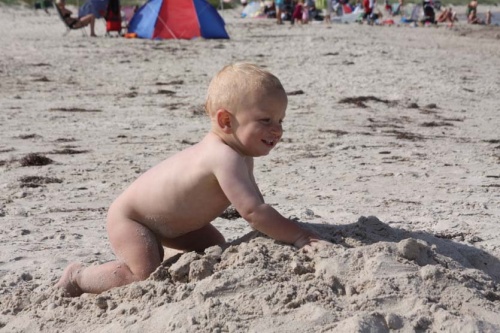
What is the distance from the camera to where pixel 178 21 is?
19.1 meters

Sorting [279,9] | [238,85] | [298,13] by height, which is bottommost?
[298,13]

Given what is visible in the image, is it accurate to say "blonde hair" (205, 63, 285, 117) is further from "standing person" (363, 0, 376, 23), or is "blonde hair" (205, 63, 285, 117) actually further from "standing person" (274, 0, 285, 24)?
"standing person" (363, 0, 376, 23)

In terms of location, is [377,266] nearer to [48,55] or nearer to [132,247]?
[132,247]

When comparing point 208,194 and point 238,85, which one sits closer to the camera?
point 238,85

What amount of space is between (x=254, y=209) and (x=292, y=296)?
0.50m

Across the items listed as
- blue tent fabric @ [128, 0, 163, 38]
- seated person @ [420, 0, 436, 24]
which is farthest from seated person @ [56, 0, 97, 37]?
seated person @ [420, 0, 436, 24]

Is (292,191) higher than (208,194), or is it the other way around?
(208,194)

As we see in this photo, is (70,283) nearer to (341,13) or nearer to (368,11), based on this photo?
(368,11)

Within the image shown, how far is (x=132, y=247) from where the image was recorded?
3719 millimetres

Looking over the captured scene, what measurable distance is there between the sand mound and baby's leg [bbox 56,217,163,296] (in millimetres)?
100

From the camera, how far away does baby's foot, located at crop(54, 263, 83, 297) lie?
3.71m

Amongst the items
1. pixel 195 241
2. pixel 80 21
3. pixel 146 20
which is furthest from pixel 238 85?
pixel 80 21

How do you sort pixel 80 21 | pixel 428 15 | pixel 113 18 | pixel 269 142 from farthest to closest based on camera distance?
pixel 428 15, pixel 113 18, pixel 80 21, pixel 269 142

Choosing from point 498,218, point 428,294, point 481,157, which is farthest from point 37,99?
point 428,294
